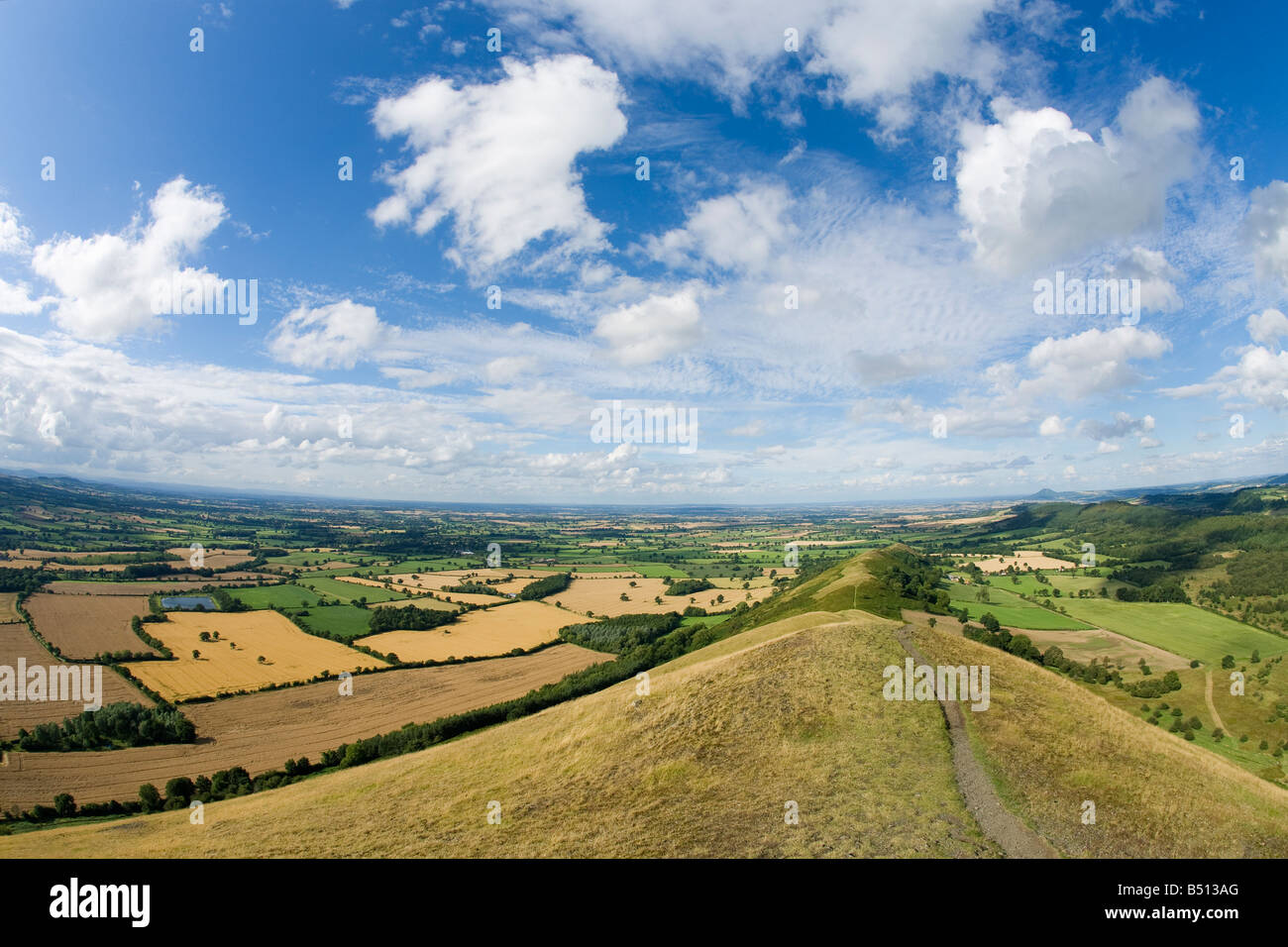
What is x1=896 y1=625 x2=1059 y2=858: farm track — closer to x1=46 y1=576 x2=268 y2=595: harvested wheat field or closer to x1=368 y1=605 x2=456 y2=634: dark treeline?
x1=368 y1=605 x2=456 y2=634: dark treeline

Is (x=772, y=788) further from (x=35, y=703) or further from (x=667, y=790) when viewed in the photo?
(x=35, y=703)

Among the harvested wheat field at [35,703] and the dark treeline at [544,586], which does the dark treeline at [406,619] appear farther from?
the harvested wheat field at [35,703]

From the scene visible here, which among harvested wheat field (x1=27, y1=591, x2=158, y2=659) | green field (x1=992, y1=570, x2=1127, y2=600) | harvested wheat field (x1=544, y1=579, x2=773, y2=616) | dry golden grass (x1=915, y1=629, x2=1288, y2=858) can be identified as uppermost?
dry golden grass (x1=915, y1=629, x2=1288, y2=858)

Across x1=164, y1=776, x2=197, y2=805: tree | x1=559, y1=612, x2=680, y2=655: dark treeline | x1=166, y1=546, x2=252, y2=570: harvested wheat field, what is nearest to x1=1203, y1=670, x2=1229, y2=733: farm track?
x1=559, y1=612, x2=680, y2=655: dark treeline

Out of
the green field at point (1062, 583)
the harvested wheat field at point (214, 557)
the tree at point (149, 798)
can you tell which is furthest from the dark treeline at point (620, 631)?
the harvested wheat field at point (214, 557)
